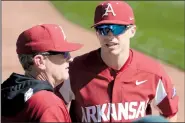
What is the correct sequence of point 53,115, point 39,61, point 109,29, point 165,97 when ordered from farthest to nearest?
point 165,97, point 109,29, point 39,61, point 53,115

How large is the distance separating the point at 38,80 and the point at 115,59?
0.87 m

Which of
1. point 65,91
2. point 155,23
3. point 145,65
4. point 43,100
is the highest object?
point 43,100

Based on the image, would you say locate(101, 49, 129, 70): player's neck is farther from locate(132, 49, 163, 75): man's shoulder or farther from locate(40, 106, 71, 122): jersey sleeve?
locate(40, 106, 71, 122): jersey sleeve

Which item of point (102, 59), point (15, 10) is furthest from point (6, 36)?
point (102, 59)

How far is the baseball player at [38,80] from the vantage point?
10.7ft

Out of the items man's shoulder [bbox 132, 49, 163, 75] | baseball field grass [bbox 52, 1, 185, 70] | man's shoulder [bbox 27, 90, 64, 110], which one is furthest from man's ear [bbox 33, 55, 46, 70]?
baseball field grass [bbox 52, 1, 185, 70]

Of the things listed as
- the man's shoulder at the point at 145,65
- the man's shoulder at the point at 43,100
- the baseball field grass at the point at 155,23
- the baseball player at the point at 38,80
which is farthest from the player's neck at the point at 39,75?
the baseball field grass at the point at 155,23

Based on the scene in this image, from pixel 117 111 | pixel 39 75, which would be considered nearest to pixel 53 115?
pixel 39 75

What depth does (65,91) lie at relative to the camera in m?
4.23

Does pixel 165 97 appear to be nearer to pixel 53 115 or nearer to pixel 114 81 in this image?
pixel 114 81

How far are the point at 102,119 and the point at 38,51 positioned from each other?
820 mm

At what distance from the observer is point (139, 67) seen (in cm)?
421

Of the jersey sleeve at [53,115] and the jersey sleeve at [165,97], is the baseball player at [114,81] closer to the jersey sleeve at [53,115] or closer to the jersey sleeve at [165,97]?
the jersey sleeve at [165,97]

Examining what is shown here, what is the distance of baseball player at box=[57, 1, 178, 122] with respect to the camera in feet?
13.3
